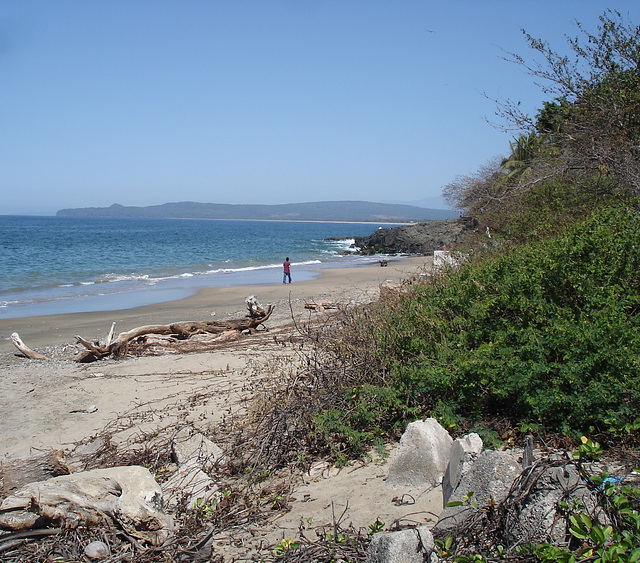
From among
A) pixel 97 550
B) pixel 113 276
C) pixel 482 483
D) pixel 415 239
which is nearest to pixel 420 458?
pixel 482 483

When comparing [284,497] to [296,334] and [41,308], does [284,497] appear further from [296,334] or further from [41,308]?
[41,308]

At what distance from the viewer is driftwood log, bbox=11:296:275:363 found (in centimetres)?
1074

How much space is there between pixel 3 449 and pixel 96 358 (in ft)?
14.5

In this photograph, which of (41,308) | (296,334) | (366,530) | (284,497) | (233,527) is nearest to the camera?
(366,530)

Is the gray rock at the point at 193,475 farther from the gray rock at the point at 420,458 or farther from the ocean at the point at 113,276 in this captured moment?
the ocean at the point at 113,276

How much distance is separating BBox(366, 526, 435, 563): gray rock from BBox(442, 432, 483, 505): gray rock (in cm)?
60

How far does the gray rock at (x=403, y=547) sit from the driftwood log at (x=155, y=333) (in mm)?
8644

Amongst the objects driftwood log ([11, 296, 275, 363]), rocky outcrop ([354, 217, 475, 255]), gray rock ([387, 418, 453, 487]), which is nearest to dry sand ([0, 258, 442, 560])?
gray rock ([387, 418, 453, 487])

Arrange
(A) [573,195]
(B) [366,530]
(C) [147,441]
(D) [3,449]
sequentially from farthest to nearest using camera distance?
(A) [573,195] < (D) [3,449] < (C) [147,441] < (B) [366,530]

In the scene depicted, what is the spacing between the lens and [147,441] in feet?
18.8

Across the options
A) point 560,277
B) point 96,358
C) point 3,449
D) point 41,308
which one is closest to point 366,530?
point 560,277

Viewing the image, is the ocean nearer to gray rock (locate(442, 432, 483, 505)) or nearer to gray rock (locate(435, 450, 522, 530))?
gray rock (locate(442, 432, 483, 505))

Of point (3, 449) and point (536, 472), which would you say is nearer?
point (536, 472)

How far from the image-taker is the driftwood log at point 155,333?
1074 centimetres
